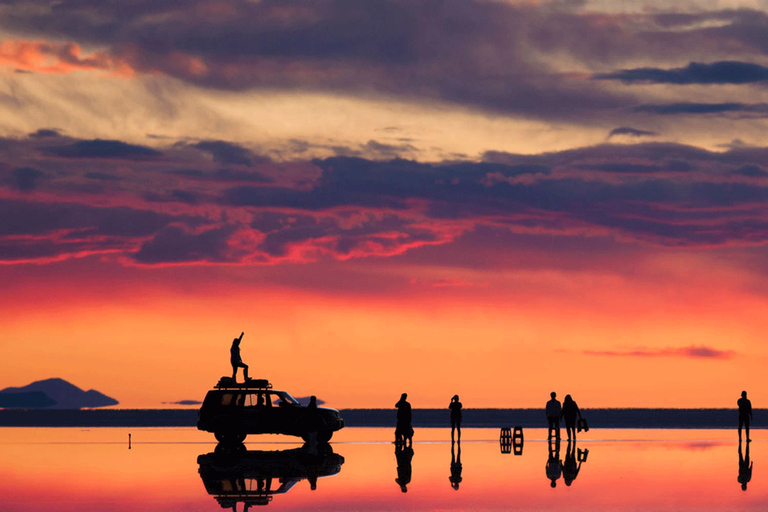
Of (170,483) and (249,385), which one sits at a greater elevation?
(249,385)

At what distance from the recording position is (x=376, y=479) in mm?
25312

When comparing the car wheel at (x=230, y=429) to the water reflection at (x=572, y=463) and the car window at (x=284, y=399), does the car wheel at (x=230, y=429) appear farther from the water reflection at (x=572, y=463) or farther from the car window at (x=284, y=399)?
the water reflection at (x=572, y=463)

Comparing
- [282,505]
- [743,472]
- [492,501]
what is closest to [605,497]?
[492,501]

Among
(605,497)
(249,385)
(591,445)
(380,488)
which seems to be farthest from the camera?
(591,445)

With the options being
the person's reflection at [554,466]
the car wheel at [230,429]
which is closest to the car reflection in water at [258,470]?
the car wheel at [230,429]

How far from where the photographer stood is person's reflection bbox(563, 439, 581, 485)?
2550 centimetres

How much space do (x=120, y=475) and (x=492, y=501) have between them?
1027cm

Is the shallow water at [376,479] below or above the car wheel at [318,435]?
below

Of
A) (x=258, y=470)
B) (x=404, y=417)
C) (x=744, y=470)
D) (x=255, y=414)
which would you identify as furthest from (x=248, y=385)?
(x=744, y=470)

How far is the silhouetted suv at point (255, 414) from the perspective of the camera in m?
35.1

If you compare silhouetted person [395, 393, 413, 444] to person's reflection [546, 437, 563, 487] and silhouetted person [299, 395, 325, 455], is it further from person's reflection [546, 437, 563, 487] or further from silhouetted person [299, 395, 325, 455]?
person's reflection [546, 437, 563, 487]

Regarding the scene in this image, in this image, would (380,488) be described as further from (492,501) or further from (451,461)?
(451,461)

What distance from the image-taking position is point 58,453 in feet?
120

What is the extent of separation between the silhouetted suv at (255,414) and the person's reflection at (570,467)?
7.51m
